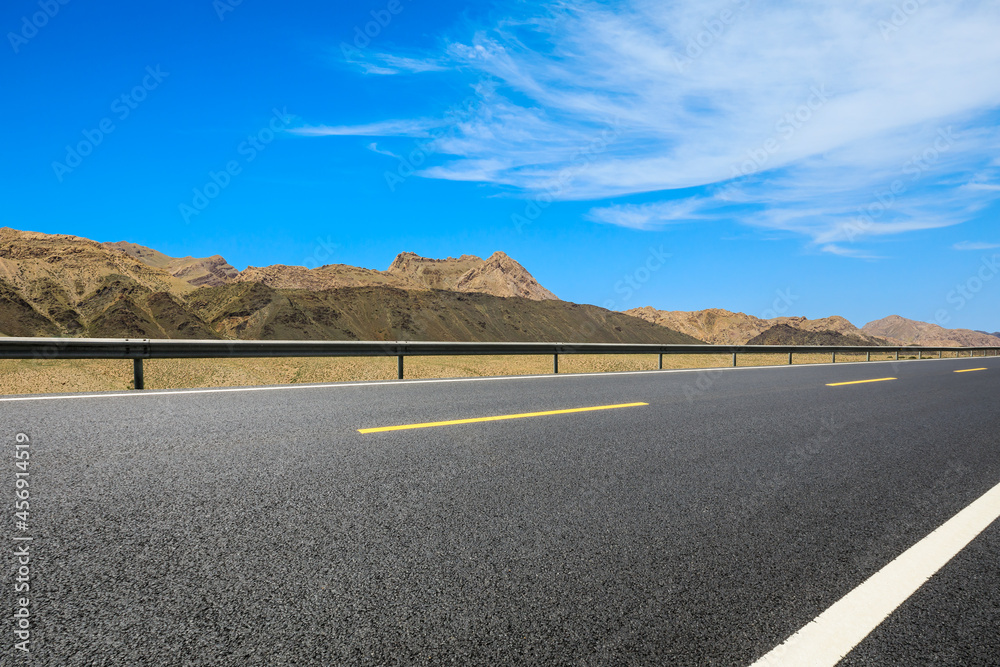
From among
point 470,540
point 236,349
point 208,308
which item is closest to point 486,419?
point 470,540

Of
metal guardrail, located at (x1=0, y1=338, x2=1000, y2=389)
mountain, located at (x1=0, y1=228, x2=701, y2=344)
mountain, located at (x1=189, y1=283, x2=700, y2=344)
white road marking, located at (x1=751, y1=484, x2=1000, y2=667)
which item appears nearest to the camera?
white road marking, located at (x1=751, y1=484, x2=1000, y2=667)

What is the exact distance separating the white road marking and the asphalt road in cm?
5

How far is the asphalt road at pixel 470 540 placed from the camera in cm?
211

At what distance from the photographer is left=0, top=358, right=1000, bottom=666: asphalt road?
2.11m

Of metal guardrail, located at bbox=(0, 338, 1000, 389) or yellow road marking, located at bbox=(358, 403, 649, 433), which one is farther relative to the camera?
metal guardrail, located at bbox=(0, 338, 1000, 389)

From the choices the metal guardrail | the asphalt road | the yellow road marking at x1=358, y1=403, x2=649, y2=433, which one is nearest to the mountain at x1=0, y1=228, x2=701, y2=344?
the metal guardrail

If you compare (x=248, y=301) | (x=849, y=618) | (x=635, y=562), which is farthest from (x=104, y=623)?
(x=248, y=301)

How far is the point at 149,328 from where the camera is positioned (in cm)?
9519

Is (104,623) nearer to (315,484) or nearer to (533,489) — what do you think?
(315,484)

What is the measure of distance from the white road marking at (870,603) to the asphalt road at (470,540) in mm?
51

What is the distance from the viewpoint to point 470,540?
2980mm

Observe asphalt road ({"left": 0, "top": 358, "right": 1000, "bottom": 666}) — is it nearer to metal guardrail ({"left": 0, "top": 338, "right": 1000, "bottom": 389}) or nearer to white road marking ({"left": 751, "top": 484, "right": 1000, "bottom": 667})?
white road marking ({"left": 751, "top": 484, "right": 1000, "bottom": 667})

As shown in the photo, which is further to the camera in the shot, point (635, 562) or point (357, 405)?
point (357, 405)

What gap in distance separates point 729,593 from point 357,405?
215 inches
